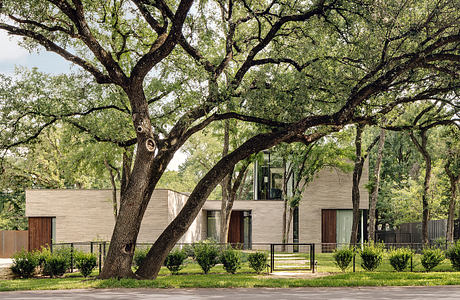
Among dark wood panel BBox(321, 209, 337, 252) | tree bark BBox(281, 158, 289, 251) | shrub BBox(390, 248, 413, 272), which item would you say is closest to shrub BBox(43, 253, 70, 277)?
shrub BBox(390, 248, 413, 272)

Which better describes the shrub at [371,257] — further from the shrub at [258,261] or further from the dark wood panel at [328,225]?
the dark wood panel at [328,225]

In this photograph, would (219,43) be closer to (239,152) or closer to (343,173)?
(239,152)

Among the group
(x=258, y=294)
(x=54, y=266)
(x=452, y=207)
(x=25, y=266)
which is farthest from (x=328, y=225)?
(x=258, y=294)

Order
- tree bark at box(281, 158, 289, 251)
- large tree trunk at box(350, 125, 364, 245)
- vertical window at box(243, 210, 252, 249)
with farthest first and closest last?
vertical window at box(243, 210, 252, 249), tree bark at box(281, 158, 289, 251), large tree trunk at box(350, 125, 364, 245)

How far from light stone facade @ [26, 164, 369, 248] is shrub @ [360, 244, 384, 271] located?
34.6ft

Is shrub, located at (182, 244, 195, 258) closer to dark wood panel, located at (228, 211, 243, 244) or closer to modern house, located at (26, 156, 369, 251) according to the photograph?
modern house, located at (26, 156, 369, 251)

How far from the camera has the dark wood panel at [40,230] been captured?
26.6 m

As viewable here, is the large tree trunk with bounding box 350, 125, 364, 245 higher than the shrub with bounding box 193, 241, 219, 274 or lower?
higher

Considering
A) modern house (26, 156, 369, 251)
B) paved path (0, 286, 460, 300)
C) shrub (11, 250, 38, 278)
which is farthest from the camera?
modern house (26, 156, 369, 251)

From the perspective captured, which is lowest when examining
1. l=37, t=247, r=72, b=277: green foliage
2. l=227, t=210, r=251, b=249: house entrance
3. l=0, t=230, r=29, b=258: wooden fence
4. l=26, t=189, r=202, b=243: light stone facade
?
l=0, t=230, r=29, b=258: wooden fence

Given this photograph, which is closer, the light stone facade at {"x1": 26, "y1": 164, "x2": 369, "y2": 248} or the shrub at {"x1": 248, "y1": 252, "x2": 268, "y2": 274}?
the shrub at {"x1": 248, "y1": 252, "x2": 268, "y2": 274}

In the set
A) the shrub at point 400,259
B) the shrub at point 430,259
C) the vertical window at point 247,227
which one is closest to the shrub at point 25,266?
the shrub at point 400,259

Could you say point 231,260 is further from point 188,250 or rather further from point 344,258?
point 344,258

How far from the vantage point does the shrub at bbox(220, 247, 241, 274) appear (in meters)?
16.3
